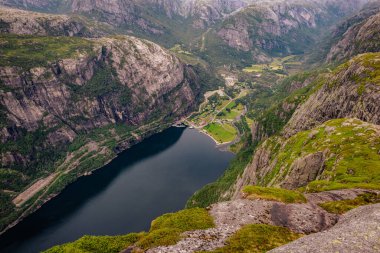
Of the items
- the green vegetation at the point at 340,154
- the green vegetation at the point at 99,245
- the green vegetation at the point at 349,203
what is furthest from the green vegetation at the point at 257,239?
the green vegetation at the point at 340,154

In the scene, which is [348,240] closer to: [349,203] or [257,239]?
[257,239]

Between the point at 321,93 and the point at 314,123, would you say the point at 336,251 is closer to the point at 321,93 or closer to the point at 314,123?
the point at 314,123

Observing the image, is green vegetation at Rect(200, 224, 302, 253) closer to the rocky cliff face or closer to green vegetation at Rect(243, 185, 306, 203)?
green vegetation at Rect(243, 185, 306, 203)

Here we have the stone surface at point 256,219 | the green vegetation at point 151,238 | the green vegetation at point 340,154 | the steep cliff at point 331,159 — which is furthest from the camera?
the steep cliff at point 331,159

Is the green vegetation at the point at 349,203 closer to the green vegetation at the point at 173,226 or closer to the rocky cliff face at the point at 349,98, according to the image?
the green vegetation at the point at 173,226

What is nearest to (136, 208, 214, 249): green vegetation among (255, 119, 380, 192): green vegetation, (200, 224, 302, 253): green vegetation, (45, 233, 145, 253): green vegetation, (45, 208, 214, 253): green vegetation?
(45, 208, 214, 253): green vegetation

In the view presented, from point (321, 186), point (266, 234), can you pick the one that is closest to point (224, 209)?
point (266, 234)
